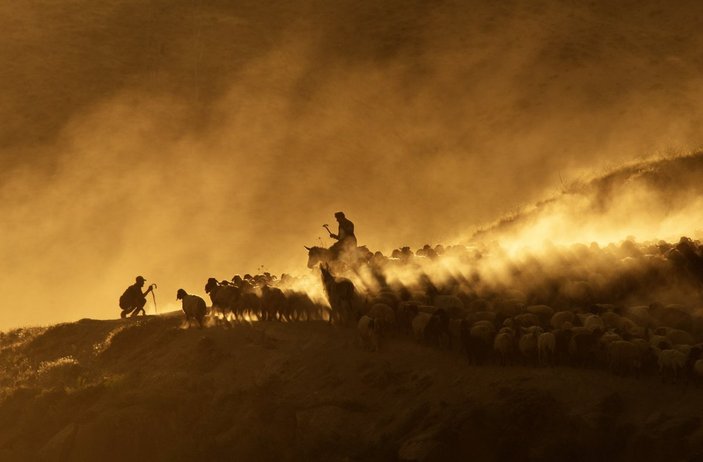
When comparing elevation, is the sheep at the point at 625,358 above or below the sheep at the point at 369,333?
below

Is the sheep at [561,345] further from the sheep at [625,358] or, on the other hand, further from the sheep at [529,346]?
the sheep at [625,358]

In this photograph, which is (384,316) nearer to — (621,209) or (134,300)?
(134,300)

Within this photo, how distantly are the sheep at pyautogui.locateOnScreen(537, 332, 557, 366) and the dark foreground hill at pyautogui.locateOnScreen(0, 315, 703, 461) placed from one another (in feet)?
1.04

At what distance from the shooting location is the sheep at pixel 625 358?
2533 centimetres

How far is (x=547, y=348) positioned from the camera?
26.5 metres

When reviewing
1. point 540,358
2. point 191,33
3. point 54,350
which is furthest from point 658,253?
point 191,33

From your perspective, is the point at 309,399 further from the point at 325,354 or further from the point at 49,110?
the point at 49,110

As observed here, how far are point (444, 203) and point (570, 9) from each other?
3351cm

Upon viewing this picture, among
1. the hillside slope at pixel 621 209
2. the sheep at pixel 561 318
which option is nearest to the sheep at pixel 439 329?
the sheep at pixel 561 318

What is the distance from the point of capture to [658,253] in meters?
35.2

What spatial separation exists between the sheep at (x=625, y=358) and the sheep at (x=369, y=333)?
6.97 metres

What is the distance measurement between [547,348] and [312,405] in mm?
6265

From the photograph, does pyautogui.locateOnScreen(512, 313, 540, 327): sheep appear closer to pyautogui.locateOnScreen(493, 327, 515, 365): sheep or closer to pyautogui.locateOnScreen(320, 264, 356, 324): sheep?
pyautogui.locateOnScreen(493, 327, 515, 365): sheep

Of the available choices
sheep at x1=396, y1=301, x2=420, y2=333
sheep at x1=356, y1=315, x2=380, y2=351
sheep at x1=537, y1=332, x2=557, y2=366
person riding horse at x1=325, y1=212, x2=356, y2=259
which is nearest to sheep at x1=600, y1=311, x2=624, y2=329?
sheep at x1=537, y1=332, x2=557, y2=366
